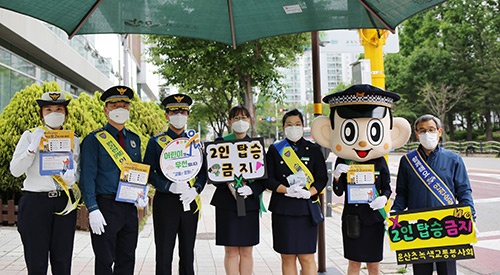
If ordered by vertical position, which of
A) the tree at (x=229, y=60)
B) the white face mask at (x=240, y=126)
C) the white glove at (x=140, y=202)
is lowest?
the white glove at (x=140, y=202)

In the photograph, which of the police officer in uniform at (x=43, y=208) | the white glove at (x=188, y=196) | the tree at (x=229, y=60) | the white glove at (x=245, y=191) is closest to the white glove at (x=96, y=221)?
the police officer in uniform at (x=43, y=208)

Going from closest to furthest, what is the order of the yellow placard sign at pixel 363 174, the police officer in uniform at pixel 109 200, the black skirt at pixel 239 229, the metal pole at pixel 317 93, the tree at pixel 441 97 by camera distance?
the police officer in uniform at pixel 109 200 < the yellow placard sign at pixel 363 174 < the black skirt at pixel 239 229 < the metal pole at pixel 317 93 < the tree at pixel 441 97

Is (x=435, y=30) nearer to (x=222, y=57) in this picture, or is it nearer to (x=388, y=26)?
(x=222, y=57)

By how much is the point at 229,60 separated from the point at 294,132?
27.9ft

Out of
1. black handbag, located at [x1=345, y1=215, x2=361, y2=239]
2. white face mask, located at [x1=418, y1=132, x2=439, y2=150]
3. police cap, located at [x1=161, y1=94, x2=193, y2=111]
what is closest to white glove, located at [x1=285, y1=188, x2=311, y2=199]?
black handbag, located at [x1=345, y1=215, x2=361, y2=239]

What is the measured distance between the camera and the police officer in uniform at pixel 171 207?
4066 mm

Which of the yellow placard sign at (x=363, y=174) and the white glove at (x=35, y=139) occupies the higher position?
the white glove at (x=35, y=139)

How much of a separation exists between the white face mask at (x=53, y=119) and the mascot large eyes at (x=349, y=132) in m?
2.69

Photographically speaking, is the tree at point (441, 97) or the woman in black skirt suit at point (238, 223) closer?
the woman in black skirt suit at point (238, 223)

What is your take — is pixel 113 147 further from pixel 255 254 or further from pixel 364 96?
pixel 255 254

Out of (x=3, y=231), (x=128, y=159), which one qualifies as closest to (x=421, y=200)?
(x=128, y=159)

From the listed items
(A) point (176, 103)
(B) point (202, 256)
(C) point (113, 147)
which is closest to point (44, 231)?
(C) point (113, 147)

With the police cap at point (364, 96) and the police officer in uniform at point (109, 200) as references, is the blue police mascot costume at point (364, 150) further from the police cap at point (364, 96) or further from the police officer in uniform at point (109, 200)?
the police officer in uniform at point (109, 200)

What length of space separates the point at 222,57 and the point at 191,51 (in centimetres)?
108
